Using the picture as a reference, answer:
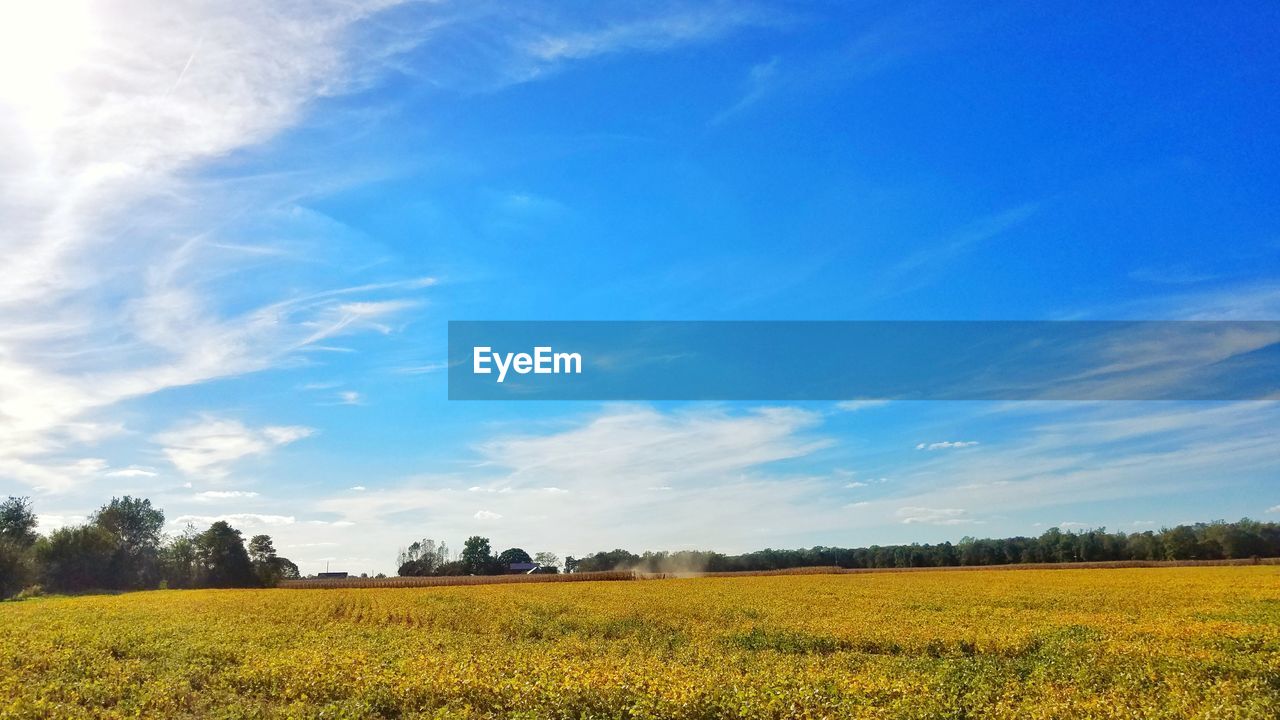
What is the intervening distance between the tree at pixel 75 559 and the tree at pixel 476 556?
4992cm

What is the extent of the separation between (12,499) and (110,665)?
138741 millimetres

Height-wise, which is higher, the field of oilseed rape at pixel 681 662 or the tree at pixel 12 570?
the tree at pixel 12 570

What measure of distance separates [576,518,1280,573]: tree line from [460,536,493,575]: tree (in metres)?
18.3

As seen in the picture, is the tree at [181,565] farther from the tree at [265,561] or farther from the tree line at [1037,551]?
the tree line at [1037,551]

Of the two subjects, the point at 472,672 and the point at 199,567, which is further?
the point at 199,567

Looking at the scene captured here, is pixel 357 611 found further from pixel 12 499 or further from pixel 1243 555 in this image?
pixel 12 499

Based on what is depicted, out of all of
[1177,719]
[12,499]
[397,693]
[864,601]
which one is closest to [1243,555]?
[864,601]

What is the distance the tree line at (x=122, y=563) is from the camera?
320 ft

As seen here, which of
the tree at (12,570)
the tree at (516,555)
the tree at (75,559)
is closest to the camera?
the tree at (12,570)

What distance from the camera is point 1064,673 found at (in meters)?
18.9

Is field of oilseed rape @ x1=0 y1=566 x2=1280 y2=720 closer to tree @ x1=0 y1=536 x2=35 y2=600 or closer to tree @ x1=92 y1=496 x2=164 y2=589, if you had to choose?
tree @ x1=0 y1=536 x2=35 y2=600

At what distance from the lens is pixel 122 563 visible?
111250 millimetres

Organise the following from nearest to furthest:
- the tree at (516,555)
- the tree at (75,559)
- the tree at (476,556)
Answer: the tree at (75,559) < the tree at (476,556) < the tree at (516,555)

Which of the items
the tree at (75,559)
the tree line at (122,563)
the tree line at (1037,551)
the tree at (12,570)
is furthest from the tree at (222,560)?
the tree line at (1037,551)
